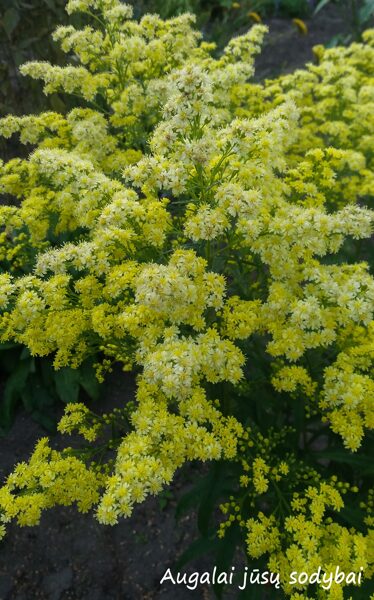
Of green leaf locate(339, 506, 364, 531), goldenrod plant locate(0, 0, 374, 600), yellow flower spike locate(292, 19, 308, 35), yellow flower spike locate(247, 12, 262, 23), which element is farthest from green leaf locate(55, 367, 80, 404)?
yellow flower spike locate(292, 19, 308, 35)

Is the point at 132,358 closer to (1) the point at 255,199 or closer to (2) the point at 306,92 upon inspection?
(1) the point at 255,199

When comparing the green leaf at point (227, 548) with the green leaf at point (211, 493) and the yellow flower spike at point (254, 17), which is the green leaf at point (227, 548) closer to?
the green leaf at point (211, 493)

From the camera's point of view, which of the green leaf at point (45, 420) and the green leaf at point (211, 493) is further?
the green leaf at point (45, 420)

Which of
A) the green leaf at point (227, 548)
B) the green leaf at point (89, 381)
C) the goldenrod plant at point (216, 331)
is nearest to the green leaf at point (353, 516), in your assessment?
the goldenrod plant at point (216, 331)

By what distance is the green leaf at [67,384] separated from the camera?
3.74 metres

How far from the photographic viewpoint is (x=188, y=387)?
1.83 metres

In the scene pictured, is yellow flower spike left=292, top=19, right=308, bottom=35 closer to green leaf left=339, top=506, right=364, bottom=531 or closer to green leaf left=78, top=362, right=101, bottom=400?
green leaf left=78, top=362, right=101, bottom=400

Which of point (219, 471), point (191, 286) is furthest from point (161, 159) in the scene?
point (219, 471)

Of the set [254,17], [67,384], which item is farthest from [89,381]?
[254,17]

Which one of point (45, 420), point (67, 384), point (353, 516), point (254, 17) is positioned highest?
point (254, 17)

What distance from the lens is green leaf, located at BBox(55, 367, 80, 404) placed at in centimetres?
374

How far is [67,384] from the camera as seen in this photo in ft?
12.4

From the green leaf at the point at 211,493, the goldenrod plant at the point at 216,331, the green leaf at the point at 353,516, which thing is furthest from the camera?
the green leaf at the point at 211,493

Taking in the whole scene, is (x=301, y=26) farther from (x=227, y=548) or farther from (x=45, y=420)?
(x=227, y=548)
